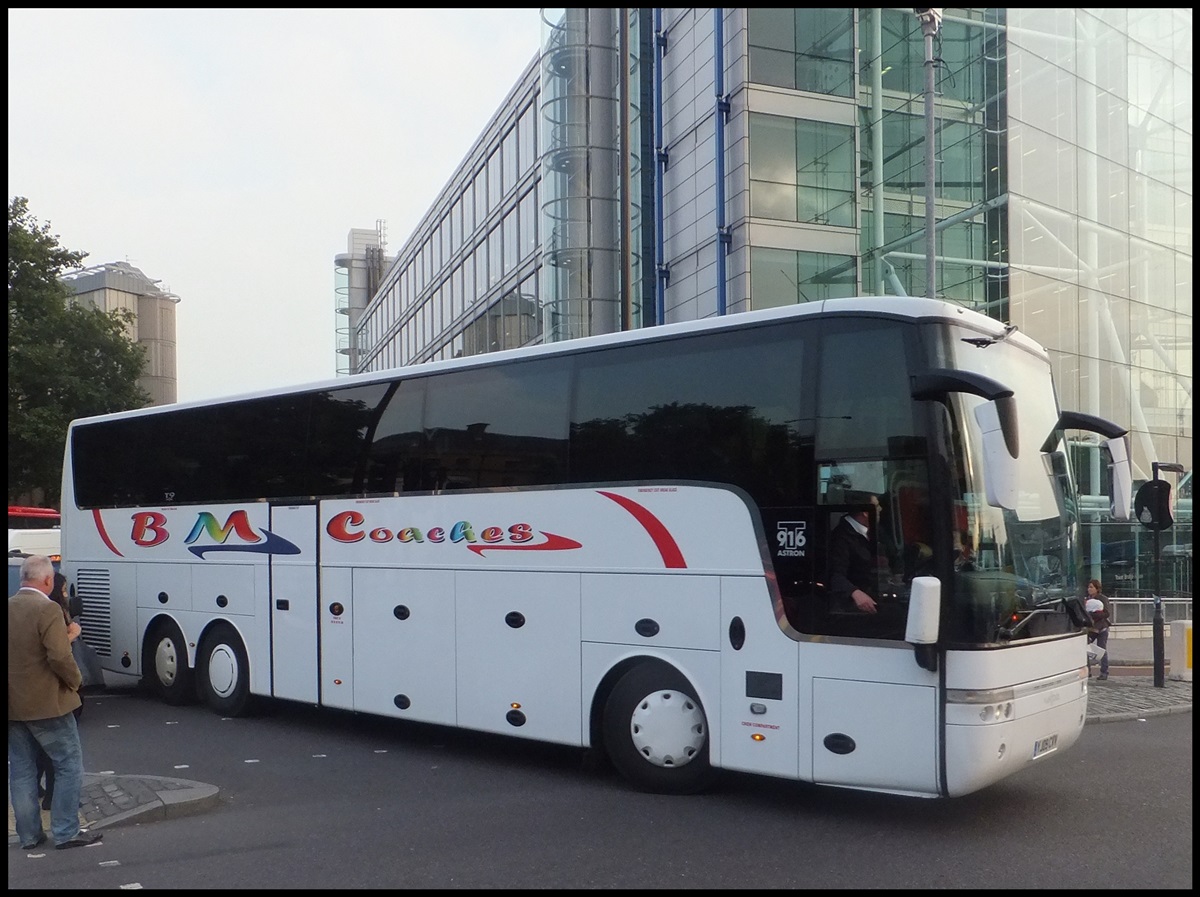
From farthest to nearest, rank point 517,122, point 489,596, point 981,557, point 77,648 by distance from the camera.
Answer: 1. point 517,122
2. point 77,648
3. point 489,596
4. point 981,557

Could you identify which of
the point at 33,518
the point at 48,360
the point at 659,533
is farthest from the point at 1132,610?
the point at 48,360

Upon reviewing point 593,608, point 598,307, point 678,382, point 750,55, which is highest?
point 750,55

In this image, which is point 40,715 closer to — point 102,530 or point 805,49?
point 102,530

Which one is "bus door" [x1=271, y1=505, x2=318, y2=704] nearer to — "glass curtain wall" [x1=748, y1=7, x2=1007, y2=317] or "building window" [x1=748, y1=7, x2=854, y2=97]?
"glass curtain wall" [x1=748, y1=7, x2=1007, y2=317]

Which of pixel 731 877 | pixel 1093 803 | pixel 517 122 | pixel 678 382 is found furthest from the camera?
pixel 517 122

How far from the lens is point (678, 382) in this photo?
9336 millimetres

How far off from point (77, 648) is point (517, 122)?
29054 millimetres

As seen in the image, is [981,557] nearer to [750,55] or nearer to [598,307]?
[750,55]

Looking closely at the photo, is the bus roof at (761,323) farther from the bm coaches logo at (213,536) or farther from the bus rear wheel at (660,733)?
the bus rear wheel at (660,733)

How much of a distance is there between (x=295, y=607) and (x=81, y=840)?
16.8 ft

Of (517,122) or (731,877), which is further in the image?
(517,122)

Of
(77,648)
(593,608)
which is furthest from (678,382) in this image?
(77,648)

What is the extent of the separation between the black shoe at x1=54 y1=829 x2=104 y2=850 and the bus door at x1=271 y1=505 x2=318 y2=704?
4690mm

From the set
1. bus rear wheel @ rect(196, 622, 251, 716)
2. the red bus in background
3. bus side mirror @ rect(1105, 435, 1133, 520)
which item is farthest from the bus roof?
the red bus in background
